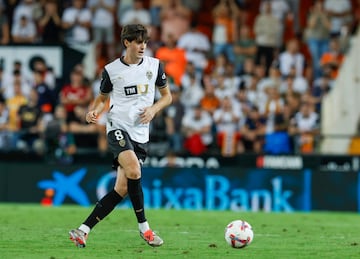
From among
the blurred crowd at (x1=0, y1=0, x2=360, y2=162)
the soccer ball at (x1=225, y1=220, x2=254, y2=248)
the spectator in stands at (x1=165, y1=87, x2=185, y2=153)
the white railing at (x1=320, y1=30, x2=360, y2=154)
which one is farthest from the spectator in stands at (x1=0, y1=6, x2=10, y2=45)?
the soccer ball at (x1=225, y1=220, x2=254, y2=248)

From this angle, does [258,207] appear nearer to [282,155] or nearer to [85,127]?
[282,155]

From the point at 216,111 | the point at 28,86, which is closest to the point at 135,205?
the point at 216,111

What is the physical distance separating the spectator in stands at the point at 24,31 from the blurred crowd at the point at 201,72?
3cm

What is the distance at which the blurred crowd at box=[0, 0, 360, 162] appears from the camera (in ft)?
74.7

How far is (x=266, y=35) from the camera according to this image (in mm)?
25391

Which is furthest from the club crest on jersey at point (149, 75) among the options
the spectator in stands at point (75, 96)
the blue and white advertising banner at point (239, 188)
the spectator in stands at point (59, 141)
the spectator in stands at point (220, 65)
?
the spectator in stands at point (220, 65)

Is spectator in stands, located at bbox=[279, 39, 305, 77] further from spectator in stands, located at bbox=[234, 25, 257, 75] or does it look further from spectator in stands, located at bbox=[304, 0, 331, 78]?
spectator in stands, located at bbox=[234, 25, 257, 75]

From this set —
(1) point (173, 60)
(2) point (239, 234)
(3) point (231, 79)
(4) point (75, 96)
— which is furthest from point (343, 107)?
(2) point (239, 234)

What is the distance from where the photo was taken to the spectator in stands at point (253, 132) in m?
22.7

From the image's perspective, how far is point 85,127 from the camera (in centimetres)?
2303

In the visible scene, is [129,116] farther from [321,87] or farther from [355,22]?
[355,22]

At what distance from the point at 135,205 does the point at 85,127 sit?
→ 466 inches

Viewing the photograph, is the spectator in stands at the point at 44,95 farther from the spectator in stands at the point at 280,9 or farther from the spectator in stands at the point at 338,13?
the spectator in stands at the point at 338,13

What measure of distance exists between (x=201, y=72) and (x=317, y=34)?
2.98 m
